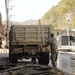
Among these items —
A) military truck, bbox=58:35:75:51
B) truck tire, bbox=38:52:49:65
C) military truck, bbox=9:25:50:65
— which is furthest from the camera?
military truck, bbox=58:35:75:51

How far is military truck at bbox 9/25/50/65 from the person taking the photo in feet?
65.6

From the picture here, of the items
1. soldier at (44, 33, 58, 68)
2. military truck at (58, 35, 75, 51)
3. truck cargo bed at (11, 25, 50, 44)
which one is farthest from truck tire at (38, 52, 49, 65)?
military truck at (58, 35, 75, 51)

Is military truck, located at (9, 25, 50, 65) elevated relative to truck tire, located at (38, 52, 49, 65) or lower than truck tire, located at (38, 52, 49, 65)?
elevated

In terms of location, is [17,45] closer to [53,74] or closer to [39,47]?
[39,47]

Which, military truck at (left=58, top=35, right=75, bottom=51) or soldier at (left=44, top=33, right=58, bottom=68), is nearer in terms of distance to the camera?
soldier at (left=44, top=33, right=58, bottom=68)

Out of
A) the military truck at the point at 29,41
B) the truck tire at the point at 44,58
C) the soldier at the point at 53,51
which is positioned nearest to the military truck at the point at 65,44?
the truck tire at the point at 44,58

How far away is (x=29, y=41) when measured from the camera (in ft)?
66.5

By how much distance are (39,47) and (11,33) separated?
1.88 m

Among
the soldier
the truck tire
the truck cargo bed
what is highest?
the truck cargo bed

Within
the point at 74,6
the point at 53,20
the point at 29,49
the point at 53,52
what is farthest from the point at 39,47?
the point at 53,20

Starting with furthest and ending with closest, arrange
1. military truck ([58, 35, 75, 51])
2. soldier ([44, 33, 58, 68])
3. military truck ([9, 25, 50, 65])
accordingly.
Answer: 1. military truck ([58, 35, 75, 51])
2. military truck ([9, 25, 50, 65])
3. soldier ([44, 33, 58, 68])

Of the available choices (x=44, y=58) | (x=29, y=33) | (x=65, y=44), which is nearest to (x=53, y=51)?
(x=44, y=58)

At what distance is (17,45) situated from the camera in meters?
20.0

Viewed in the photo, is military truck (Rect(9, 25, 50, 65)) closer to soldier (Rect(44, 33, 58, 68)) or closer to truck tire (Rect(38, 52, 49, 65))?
truck tire (Rect(38, 52, 49, 65))
